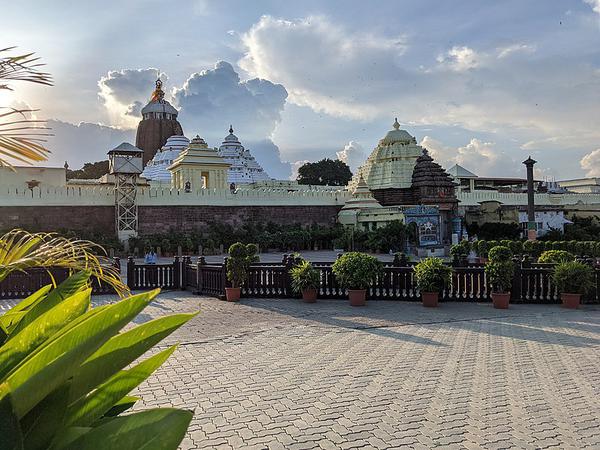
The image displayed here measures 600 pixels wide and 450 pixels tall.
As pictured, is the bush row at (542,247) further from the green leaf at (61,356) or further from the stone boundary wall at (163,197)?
the green leaf at (61,356)

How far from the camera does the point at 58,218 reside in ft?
83.5

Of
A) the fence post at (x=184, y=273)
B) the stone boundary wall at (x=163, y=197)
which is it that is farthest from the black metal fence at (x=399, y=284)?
the stone boundary wall at (x=163, y=197)

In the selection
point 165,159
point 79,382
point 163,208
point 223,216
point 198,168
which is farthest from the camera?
point 165,159

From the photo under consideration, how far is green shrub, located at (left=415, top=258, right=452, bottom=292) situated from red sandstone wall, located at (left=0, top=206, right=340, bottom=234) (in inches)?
749

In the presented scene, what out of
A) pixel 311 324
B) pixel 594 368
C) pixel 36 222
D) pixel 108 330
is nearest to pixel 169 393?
pixel 311 324

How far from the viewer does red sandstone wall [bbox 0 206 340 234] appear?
2475cm

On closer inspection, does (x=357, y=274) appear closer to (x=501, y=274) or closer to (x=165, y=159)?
(x=501, y=274)

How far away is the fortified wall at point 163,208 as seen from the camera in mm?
24766

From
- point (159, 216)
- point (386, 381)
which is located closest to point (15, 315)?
point (386, 381)

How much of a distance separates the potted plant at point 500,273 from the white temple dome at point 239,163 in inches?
1415

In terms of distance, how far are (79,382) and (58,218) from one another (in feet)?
86.1

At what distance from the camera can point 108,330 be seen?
139cm

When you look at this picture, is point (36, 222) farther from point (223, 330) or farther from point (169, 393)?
point (169, 393)

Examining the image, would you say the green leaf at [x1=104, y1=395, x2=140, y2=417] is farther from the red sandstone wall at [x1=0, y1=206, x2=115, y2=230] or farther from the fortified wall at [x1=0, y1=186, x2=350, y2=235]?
the fortified wall at [x1=0, y1=186, x2=350, y2=235]
